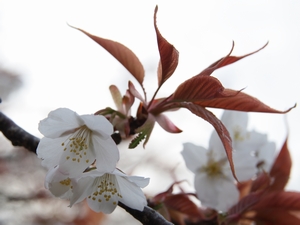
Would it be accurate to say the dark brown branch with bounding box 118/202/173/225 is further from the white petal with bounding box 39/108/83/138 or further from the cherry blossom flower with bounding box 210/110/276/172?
the cherry blossom flower with bounding box 210/110/276/172

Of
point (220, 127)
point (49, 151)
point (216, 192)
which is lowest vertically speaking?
point (216, 192)

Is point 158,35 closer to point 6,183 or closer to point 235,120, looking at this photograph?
point 235,120

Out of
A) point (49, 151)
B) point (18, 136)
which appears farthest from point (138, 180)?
point (18, 136)

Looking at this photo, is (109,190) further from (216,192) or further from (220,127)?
(216,192)

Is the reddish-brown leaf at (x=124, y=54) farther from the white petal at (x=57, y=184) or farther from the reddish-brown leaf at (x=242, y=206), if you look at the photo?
the reddish-brown leaf at (x=242, y=206)

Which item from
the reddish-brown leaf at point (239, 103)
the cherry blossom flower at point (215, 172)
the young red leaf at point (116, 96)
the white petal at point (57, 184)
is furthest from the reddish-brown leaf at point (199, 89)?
the cherry blossom flower at point (215, 172)

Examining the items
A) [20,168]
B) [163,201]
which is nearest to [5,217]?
[20,168]
